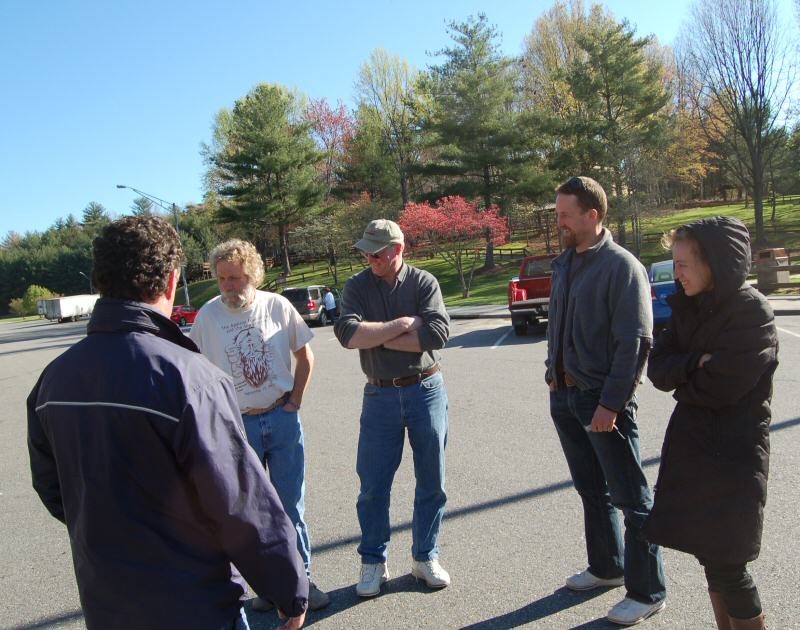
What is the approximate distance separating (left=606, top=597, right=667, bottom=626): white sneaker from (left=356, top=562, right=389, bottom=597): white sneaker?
1.17 metres

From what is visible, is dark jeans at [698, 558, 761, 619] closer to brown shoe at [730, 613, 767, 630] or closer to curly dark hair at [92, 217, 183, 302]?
brown shoe at [730, 613, 767, 630]

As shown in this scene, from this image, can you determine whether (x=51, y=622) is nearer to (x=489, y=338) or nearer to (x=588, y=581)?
(x=588, y=581)

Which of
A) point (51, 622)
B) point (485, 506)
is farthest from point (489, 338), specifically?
point (51, 622)

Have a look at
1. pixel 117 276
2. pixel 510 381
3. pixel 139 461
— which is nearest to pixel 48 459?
pixel 139 461

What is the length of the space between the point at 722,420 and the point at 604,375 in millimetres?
631

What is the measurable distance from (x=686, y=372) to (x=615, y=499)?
2.84 feet

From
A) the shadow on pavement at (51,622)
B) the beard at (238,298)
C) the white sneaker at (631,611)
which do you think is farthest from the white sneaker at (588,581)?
the shadow on pavement at (51,622)

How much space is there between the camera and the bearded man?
134 inches

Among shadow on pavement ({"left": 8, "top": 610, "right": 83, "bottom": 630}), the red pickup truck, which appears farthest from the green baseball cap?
the red pickup truck

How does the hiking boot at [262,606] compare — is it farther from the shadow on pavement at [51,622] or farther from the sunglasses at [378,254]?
the sunglasses at [378,254]

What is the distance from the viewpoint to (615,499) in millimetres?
3041

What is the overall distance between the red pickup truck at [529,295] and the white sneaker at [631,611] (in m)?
11.0

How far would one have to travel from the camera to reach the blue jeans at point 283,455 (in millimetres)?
3395

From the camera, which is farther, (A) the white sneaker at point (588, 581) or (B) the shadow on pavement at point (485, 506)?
(B) the shadow on pavement at point (485, 506)
